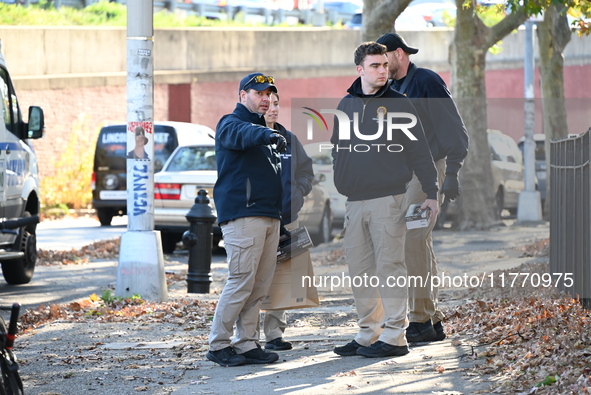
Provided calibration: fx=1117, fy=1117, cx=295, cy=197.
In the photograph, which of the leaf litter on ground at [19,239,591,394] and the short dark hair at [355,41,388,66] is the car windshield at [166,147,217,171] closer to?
the leaf litter on ground at [19,239,591,394]

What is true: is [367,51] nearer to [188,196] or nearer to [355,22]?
[188,196]

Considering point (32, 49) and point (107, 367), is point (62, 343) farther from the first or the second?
point (32, 49)

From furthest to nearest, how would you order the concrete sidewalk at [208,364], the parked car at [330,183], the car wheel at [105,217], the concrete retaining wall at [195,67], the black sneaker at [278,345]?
the concrete retaining wall at [195,67] → the car wheel at [105,217] → the parked car at [330,183] → the black sneaker at [278,345] → the concrete sidewalk at [208,364]

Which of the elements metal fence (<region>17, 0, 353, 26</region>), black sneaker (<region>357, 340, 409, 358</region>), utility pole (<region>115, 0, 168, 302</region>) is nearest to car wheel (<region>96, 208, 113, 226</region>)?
utility pole (<region>115, 0, 168, 302</region>)

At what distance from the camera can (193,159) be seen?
17797 millimetres

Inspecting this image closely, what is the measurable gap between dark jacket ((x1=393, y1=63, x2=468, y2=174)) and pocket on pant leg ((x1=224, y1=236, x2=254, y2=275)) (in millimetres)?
1628

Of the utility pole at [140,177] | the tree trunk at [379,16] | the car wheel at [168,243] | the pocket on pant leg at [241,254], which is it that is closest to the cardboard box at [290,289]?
the pocket on pant leg at [241,254]

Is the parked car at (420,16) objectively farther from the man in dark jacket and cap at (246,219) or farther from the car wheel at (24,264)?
the man in dark jacket and cap at (246,219)

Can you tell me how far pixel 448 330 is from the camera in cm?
872

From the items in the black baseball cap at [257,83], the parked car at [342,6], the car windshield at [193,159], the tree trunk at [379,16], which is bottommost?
the car windshield at [193,159]

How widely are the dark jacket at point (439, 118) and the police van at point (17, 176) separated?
5.40 meters

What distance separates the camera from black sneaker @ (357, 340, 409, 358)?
24.7ft

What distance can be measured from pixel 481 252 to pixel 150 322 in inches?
301

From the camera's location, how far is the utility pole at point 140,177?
11062mm
